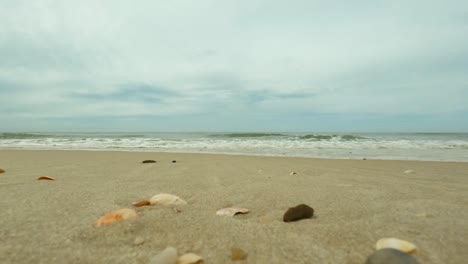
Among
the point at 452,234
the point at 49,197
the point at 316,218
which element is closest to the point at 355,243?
the point at 316,218

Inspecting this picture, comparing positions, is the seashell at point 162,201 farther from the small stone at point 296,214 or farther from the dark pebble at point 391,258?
the dark pebble at point 391,258

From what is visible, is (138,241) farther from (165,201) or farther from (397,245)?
(397,245)

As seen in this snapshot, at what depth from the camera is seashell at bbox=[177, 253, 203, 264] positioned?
102cm

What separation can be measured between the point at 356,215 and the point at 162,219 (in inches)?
43.9

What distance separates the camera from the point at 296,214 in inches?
62.4

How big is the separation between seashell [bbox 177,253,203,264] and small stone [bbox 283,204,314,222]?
2.14ft

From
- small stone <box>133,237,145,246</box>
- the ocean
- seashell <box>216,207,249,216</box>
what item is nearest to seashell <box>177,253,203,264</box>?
small stone <box>133,237,145,246</box>

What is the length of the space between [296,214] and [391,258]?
0.68 m

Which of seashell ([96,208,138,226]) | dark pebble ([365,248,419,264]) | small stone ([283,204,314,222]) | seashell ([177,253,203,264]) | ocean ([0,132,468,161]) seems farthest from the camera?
ocean ([0,132,468,161])

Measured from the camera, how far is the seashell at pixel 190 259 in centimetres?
102

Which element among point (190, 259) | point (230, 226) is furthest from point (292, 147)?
point (190, 259)

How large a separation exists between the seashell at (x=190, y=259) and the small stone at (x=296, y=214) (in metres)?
0.65

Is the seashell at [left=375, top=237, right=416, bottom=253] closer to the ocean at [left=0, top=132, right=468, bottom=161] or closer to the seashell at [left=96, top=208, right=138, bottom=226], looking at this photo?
the seashell at [left=96, top=208, right=138, bottom=226]

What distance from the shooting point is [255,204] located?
1.99m
